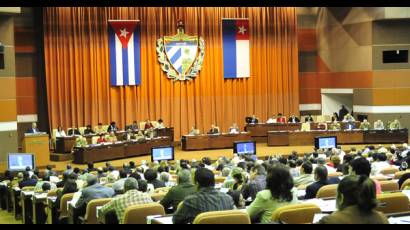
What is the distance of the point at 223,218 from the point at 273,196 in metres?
0.68

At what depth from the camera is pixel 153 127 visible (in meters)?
22.2

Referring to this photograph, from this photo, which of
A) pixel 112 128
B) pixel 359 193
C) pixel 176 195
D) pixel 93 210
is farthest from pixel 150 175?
pixel 112 128

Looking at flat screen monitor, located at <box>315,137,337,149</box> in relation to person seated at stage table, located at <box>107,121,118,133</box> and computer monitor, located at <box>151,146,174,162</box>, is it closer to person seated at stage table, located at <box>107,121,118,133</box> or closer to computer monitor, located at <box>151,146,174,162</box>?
computer monitor, located at <box>151,146,174,162</box>

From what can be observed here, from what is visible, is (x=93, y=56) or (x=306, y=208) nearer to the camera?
(x=306, y=208)

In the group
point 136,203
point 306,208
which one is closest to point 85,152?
point 136,203

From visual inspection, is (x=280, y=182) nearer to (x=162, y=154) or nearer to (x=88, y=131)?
(x=162, y=154)

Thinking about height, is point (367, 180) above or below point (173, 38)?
below

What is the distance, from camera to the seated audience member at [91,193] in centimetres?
766

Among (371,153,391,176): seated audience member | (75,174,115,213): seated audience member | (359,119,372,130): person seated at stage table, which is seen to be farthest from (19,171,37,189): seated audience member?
(359,119,372,130): person seated at stage table

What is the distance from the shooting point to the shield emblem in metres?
23.7

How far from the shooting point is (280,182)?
525cm

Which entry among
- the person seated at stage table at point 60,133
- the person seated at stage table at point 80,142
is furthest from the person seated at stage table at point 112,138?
the person seated at stage table at point 60,133

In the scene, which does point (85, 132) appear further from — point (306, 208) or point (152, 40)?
point (306, 208)

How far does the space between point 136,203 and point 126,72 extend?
54.9 feet
